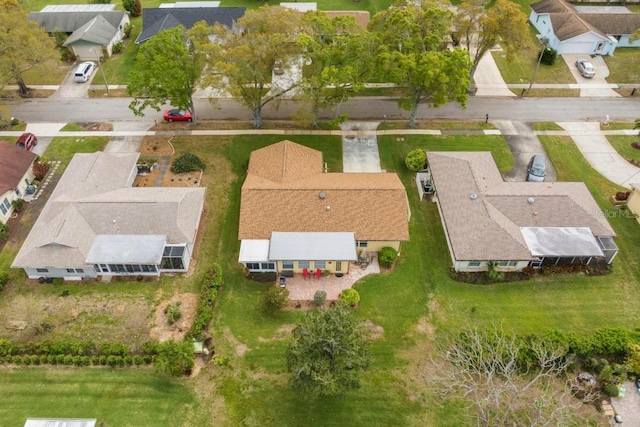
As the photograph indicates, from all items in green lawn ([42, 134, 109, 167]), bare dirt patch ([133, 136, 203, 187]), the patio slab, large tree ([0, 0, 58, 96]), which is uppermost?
large tree ([0, 0, 58, 96])

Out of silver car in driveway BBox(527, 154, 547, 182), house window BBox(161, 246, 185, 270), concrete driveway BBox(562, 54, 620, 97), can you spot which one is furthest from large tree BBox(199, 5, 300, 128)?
concrete driveway BBox(562, 54, 620, 97)

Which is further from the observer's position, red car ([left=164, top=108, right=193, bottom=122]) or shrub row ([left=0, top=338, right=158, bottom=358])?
red car ([left=164, top=108, right=193, bottom=122])

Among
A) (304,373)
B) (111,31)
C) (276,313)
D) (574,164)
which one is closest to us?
(304,373)

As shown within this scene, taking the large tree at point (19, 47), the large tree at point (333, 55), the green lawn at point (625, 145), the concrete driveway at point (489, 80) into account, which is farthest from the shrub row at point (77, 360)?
the green lawn at point (625, 145)

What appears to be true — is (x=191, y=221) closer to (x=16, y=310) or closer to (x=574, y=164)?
(x=16, y=310)

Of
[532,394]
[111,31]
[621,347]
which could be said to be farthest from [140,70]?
[621,347]

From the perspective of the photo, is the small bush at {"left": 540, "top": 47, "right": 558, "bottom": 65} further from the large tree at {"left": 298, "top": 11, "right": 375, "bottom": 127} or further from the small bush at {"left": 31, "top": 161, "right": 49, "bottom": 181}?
the small bush at {"left": 31, "top": 161, "right": 49, "bottom": 181}

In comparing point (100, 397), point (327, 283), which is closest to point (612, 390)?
point (327, 283)
